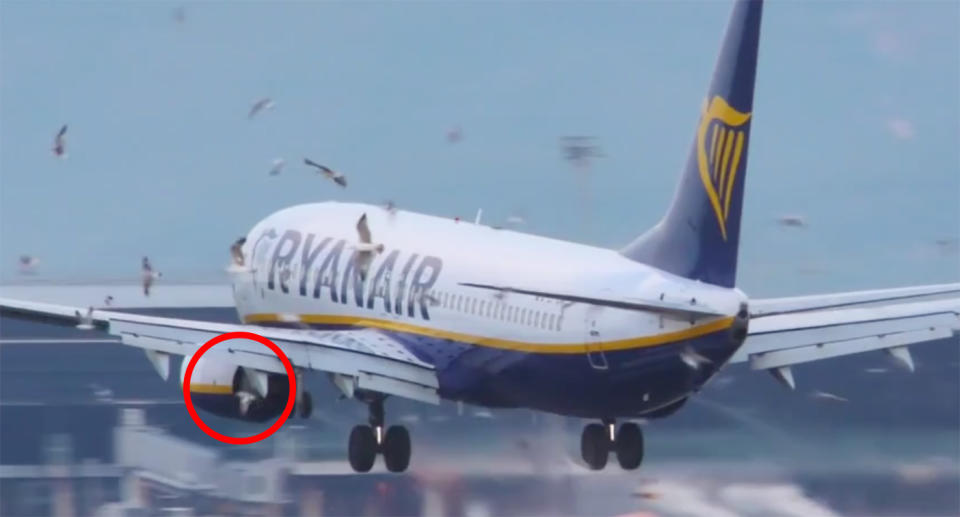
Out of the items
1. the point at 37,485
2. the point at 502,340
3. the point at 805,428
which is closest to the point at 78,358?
the point at 37,485

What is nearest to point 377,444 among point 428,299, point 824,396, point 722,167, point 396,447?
point 396,447

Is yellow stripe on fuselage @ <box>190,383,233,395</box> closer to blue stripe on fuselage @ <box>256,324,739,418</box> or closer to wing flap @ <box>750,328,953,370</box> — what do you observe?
blue stripe on fuselage @ <box>256,324,739,418</box>

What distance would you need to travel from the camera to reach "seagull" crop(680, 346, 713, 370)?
41312 mm

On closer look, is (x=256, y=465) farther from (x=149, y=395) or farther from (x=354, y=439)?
(x=149, y=395)

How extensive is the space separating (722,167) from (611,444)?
26.5 ft

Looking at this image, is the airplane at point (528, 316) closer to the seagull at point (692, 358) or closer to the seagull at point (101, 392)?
the seagull at point (692, 358)

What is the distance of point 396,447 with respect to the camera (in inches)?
1997

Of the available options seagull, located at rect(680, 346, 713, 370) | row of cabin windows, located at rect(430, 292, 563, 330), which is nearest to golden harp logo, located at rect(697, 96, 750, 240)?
seagull, located at rect(680, 346, 713, 370)

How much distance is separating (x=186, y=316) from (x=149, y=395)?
21127 mm

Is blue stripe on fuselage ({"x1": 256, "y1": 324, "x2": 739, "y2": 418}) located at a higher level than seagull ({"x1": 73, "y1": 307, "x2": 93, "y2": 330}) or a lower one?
lower

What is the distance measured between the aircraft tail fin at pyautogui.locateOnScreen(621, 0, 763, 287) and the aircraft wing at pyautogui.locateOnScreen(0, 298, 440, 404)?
7.29 meters

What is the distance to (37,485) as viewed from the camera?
6200 centimetres

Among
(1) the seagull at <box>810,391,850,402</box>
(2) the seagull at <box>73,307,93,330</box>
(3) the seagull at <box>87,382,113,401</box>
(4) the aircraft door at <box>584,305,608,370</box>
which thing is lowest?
(4) the aircraft door at <box>584,305,608,370</box>

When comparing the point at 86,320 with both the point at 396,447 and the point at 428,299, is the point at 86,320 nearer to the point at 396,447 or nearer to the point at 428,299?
the point at 428,299
